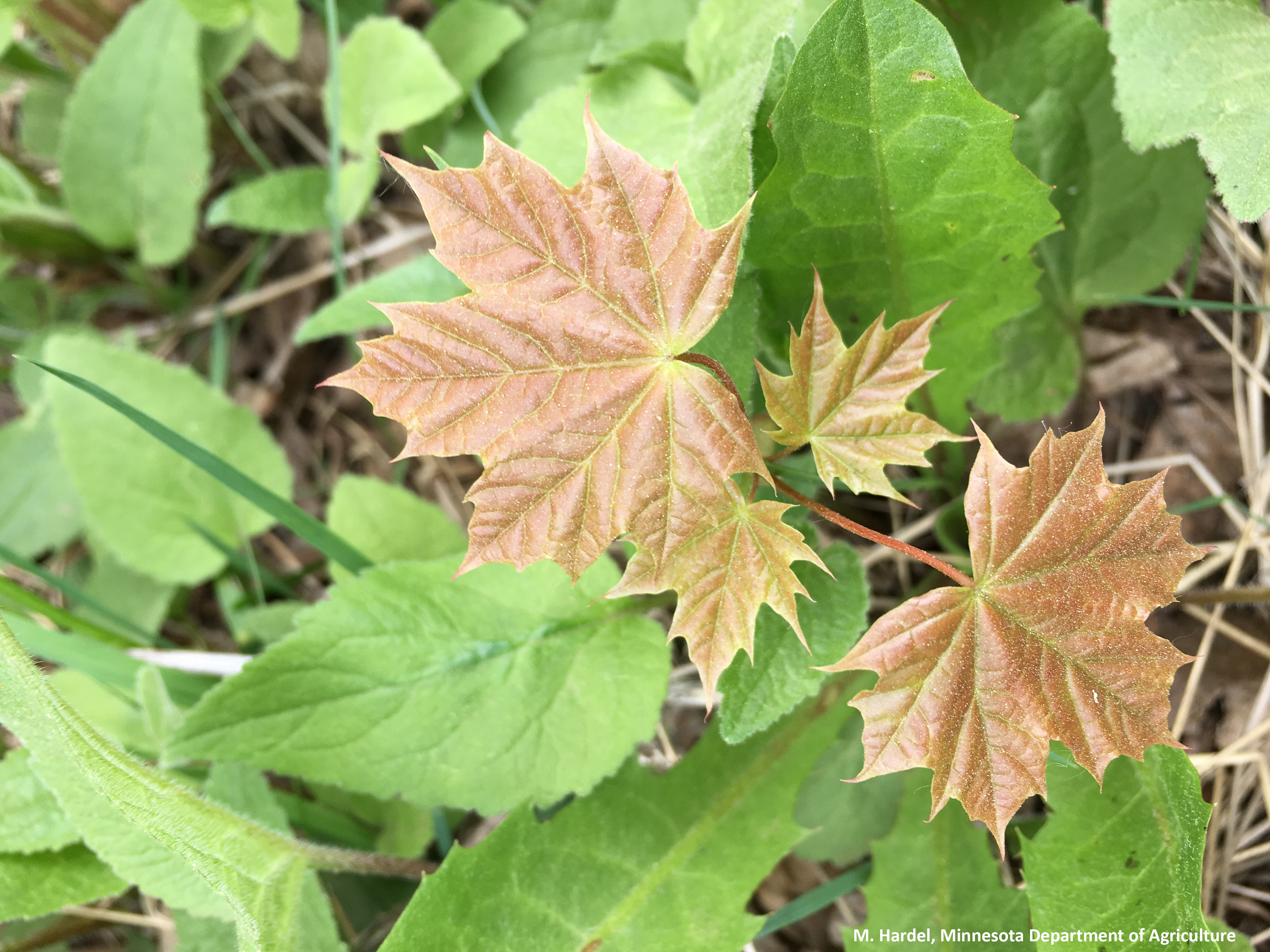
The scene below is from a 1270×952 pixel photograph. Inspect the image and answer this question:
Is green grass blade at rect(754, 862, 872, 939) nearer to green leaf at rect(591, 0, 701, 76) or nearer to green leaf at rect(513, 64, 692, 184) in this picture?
green leaf at rect(513, 64, 692, 184)

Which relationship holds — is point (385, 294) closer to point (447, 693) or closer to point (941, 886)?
point (447, 693)

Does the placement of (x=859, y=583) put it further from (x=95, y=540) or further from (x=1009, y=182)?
(x=95, y=540)

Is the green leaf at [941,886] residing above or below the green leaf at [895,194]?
below

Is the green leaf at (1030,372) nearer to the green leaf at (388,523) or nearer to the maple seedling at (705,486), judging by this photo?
the maple seedling at (705,486)

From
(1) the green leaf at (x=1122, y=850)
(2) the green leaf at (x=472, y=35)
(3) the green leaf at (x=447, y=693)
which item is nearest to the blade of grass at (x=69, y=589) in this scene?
(3) the green leaf at (x=447, y=693)

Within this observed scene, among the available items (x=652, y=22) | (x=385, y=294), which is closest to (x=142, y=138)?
(x=385, y=294)

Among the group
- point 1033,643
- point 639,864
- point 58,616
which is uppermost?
point 1033,643

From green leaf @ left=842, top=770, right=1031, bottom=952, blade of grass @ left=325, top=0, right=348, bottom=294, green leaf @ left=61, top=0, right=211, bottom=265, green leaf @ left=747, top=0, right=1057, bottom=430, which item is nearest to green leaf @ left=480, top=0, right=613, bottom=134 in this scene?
blade of grass @ left=325, top=0, right=348, bottom=294
